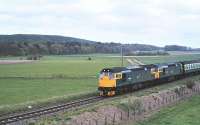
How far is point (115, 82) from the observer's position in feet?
184

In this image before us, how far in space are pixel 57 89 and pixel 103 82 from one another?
9.67 meters

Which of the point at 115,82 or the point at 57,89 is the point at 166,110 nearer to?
the point at 115,82

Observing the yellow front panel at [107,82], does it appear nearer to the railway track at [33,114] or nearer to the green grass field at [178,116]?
the railway track at [33,114]

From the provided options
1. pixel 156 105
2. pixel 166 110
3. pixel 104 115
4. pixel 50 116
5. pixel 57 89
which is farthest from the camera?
pixel 57 89

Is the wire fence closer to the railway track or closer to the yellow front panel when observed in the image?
the railway track

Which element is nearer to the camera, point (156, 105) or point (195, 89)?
point (156, 105)

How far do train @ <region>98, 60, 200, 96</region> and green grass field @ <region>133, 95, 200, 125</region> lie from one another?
864 cm

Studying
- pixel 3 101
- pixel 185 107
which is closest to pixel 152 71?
pixel 185 107

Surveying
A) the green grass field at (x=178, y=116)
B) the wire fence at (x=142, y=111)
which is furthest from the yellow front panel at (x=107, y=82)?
the green grass field at (x=178, y=116)

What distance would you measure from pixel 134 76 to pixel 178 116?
64.2ft

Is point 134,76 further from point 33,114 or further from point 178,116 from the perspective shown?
point 33,114

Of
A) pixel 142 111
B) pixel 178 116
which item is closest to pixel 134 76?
pixel 142 111

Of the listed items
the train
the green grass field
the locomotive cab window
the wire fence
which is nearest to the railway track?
the wire fence

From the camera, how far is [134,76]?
204 feet
